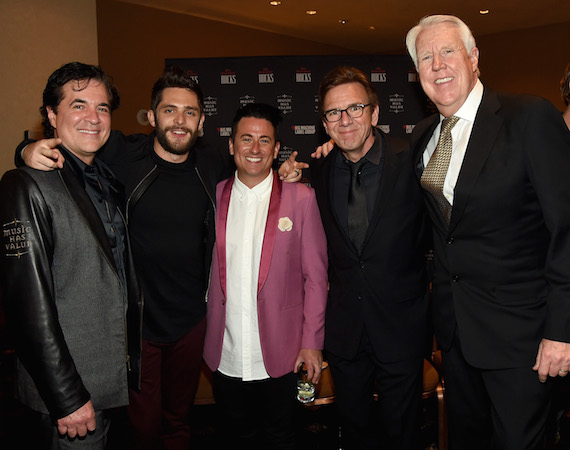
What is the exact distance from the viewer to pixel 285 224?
2250 millimetres

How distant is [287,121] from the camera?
225 inches

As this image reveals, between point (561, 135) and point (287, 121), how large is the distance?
13.9 ft

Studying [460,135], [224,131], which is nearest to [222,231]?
[460,135]

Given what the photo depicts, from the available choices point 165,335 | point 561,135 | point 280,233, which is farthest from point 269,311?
point 561,135

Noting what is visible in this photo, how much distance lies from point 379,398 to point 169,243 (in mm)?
1238

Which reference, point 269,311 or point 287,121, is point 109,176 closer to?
point 269,311

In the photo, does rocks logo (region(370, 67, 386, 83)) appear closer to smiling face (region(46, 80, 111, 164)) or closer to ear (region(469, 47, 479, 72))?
ear (region(469, 47, 479, 72))

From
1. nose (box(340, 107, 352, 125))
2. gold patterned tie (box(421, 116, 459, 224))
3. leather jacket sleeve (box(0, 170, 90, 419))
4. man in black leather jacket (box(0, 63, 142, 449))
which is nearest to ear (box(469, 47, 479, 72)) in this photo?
gold patterned tie (box(421, 116, 459, 224))

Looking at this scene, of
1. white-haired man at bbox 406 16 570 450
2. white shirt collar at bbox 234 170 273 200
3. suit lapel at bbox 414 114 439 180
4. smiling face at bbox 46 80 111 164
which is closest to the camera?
white-haired man at bbox 406 16 570 450

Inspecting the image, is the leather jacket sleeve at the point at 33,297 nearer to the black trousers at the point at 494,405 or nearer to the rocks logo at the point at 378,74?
the black trousers at the point at 494,405

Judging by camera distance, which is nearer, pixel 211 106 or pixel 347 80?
pixel 347 80

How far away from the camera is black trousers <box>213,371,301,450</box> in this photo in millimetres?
2301

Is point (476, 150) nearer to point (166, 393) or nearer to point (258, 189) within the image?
point (258, 189)

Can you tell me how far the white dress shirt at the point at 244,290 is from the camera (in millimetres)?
2234
